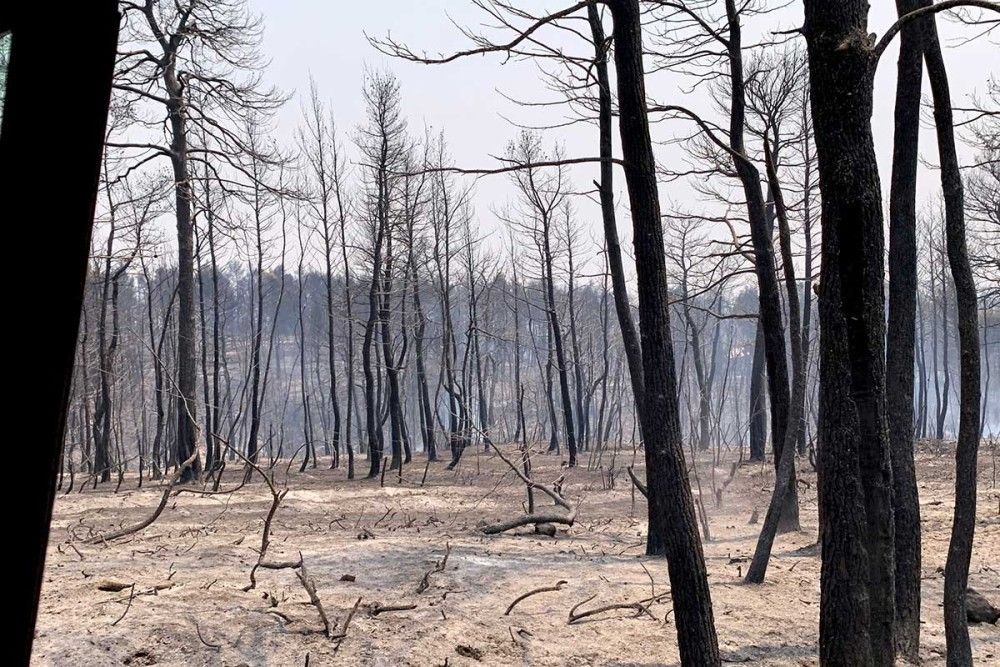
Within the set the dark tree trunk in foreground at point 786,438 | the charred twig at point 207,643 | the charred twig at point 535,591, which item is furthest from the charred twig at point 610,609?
the charred twig at point 207,643

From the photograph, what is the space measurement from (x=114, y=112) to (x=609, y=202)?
1274 centimetres

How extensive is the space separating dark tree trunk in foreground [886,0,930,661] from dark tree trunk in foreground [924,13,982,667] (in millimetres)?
169

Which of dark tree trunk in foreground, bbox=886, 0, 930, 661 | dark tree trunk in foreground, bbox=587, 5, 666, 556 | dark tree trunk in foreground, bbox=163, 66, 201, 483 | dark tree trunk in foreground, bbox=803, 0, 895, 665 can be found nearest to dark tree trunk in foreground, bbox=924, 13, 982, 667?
dark tree trunk in foreground, bbox=886, 0, 930, 661

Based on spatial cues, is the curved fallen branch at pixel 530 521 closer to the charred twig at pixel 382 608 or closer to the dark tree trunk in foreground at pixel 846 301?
the charred twig at pixel 382 608

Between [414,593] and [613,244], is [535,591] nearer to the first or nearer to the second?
[414,593]

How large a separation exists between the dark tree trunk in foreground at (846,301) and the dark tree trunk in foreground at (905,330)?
6.01ft

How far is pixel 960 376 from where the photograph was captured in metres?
5.29

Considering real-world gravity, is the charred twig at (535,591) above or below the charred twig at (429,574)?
below

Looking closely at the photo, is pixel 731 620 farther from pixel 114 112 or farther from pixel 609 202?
pixel 114 112

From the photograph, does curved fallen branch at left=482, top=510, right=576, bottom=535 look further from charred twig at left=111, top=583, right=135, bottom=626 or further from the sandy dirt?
charred twig at left=111, top=583, right=135, bottom=626

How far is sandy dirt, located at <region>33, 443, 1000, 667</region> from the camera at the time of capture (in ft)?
18.7

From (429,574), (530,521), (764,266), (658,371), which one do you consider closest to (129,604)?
(429,574)

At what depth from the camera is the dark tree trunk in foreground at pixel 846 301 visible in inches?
155

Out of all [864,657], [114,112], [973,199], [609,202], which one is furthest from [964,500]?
[973,199]
